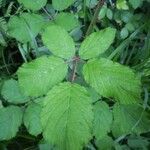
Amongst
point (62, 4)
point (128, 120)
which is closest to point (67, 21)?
point (62, 4)

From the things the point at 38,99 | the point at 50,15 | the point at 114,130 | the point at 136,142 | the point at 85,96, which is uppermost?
the point at 50,15

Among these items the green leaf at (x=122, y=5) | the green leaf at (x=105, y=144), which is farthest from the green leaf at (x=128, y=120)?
the green leaf at (x=122, y=5)

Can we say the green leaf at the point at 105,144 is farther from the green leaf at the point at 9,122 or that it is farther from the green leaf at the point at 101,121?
the green leaf at the point at 9,122

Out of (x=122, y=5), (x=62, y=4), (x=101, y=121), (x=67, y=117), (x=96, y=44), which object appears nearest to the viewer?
(x=67, y=117)

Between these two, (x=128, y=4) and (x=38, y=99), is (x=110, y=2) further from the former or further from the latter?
(x=38, y=99)

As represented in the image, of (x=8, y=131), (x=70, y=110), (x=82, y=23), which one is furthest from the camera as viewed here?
(x=82, y=23)

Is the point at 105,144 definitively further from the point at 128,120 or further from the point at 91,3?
the point at 91,3

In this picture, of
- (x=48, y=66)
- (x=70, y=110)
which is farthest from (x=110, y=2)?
(x=70, y=110)

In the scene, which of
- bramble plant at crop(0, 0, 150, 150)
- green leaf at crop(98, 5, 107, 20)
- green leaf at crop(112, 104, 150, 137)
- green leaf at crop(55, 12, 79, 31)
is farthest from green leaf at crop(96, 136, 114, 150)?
green leaf at crop(98, 5, 107, 20)

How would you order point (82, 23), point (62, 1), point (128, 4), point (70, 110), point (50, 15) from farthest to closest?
1. point (82, 23)
2. point (128, 4)
3. point (50, 15)
4. point (62, 1)
5. point (70, 110)
